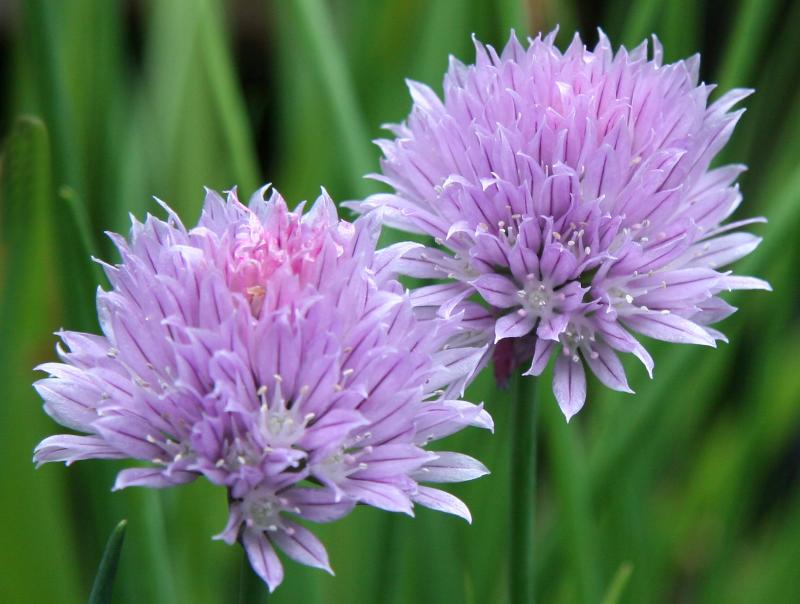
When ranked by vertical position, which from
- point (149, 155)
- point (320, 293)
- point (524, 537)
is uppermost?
point (149, 155)

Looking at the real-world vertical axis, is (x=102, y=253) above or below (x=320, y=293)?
above

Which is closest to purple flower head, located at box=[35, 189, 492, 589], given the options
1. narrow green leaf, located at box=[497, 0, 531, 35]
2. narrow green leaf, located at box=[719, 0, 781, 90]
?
narrow green leaf, located at box=[497, 0, 531, 35]

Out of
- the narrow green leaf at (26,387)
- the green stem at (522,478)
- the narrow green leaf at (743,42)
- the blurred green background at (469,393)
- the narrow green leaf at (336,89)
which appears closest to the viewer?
the green stem at (522,478)

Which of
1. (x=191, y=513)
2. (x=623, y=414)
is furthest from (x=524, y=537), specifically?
(x=191, y=513)

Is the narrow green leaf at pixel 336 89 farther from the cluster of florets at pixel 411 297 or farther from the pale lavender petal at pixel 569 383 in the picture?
the pale lavender petal at pixel 569 383

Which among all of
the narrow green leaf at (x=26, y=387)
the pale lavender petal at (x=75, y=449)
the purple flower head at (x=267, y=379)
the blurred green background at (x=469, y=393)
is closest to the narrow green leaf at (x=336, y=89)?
the blurred green background at (x=469, y=393)

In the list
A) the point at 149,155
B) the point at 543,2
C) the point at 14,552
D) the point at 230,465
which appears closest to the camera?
the point at 230,465

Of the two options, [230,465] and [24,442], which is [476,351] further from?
[24,442]
